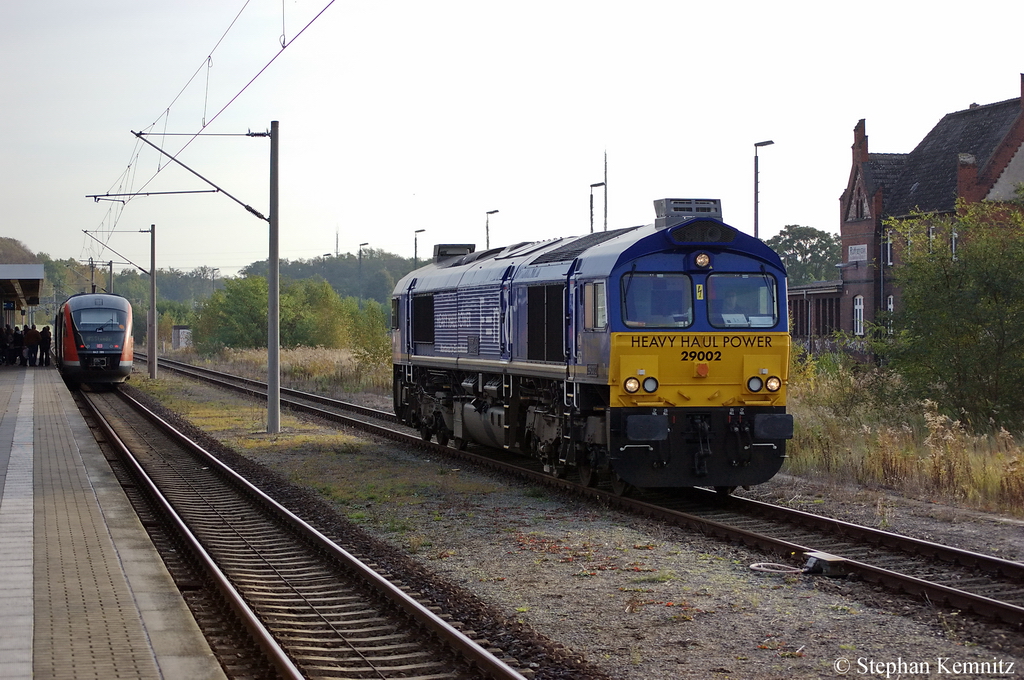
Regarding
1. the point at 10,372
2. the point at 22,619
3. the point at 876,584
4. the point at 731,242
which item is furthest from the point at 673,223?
the point at 10,372

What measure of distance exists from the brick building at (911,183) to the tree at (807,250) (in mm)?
39778

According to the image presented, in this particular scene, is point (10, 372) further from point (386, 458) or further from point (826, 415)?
point (826, 415)

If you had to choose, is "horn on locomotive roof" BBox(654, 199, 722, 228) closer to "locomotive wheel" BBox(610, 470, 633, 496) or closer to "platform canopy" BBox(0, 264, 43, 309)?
"locomotive wheel" BBox(610, 470, 633, 496)

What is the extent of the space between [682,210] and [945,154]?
36.7 m

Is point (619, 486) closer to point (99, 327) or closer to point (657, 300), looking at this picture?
point (657, 300)

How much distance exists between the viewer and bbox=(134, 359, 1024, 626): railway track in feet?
28.6

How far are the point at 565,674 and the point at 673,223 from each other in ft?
25.9

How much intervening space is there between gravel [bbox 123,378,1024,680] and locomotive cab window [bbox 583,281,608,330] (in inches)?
91.2

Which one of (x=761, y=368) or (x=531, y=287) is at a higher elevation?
(x=531, y=287)

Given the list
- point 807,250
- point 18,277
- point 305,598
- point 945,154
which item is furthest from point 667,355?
point 807,250

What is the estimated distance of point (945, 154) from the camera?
151 feet

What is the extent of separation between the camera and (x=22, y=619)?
7742mm

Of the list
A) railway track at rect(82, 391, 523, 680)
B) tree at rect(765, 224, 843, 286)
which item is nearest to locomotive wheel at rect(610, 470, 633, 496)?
railway track at rect(82, 391, 523, 680)

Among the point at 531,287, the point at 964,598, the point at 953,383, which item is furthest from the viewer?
the point at 953,383
